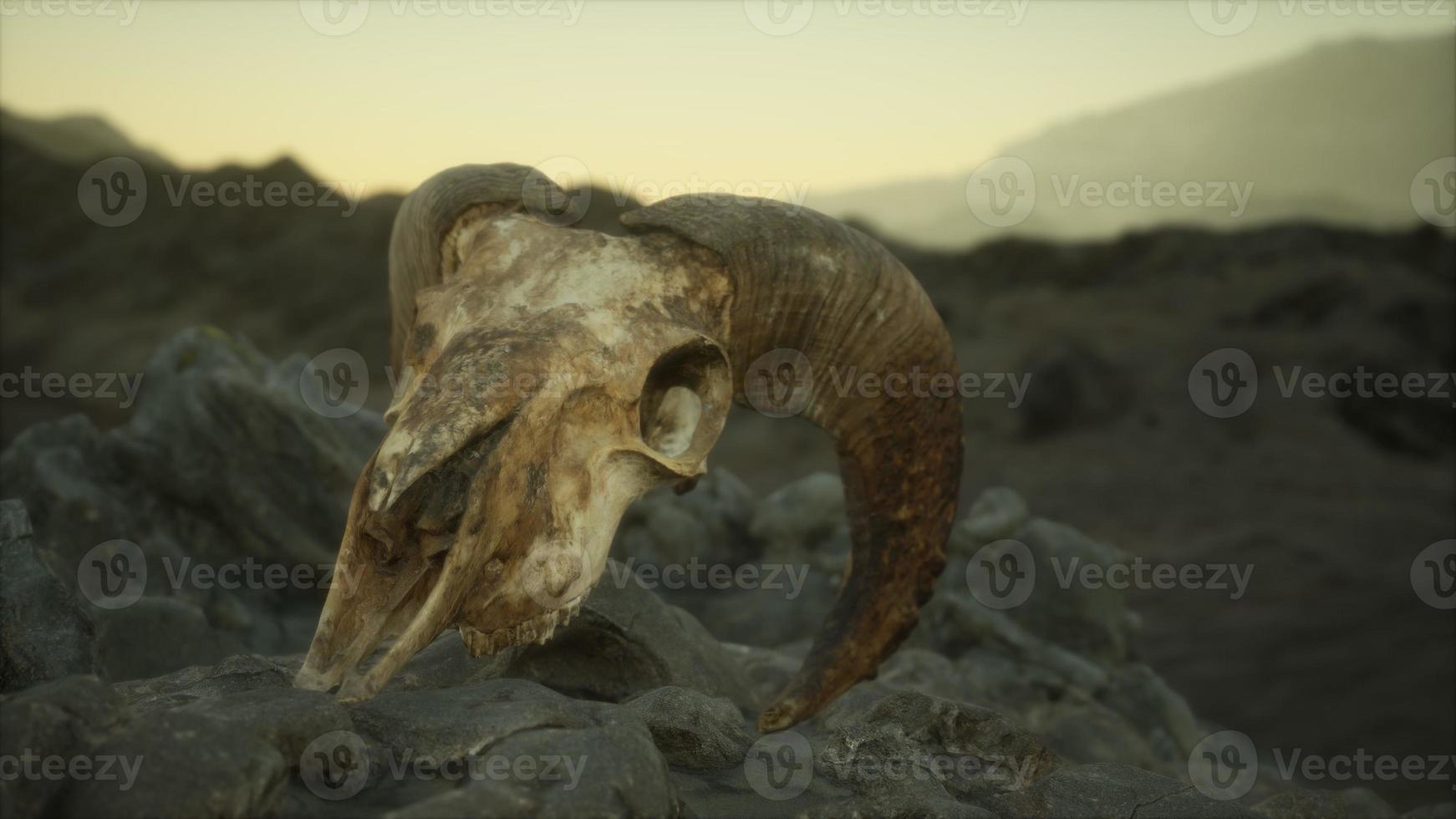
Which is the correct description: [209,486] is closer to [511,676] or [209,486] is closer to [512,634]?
[511,676]

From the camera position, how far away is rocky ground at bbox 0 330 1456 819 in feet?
8.27

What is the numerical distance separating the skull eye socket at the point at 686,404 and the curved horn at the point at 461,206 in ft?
2.40

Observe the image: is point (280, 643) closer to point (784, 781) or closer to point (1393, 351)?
point (784, 781)

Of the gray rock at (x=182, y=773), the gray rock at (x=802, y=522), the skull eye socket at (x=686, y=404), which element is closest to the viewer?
the gray rock at (x=182, y=773)

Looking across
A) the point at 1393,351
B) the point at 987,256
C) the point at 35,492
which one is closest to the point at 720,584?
the point at 35,492
